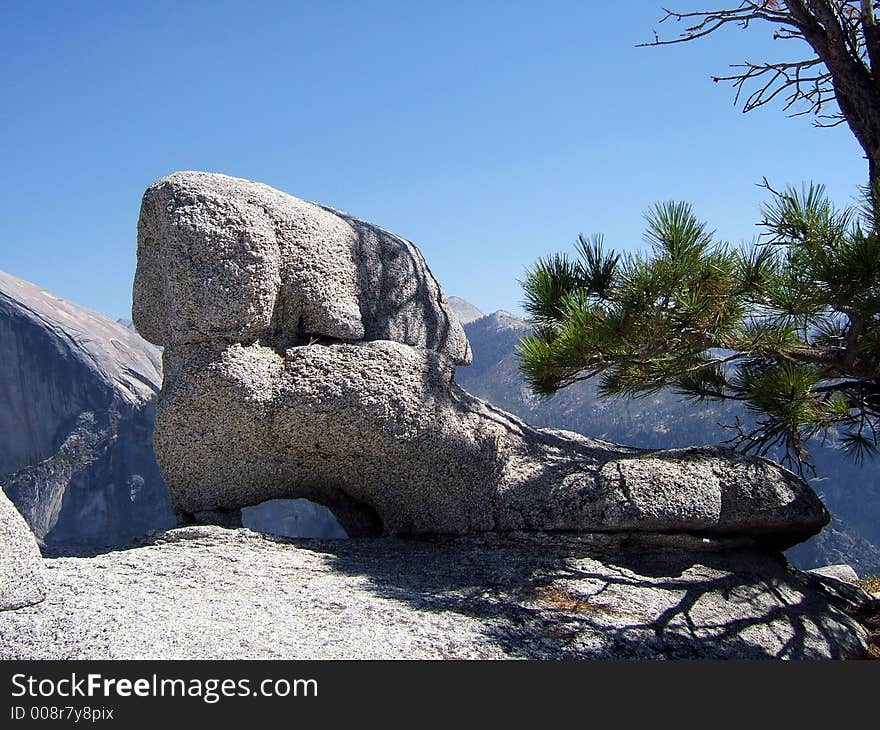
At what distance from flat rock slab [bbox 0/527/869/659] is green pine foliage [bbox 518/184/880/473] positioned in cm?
140

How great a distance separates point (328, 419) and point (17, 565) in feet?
9.25

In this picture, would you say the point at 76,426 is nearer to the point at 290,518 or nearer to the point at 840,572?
the point at 290,518

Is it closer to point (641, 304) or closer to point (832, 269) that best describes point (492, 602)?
point (641, 304)

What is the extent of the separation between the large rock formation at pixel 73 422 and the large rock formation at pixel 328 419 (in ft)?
108

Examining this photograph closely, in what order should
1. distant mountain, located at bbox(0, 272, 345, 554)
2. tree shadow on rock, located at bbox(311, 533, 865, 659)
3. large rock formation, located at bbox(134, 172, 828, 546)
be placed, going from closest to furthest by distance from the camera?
tree shadow on rock, located at bbox(311, 533, 865, 659) → large rock formation, located at bbox(134, 172, 828, 546) → distant mountain, located at bbox(0, 272, 345, 554)

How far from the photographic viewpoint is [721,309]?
5828 mm

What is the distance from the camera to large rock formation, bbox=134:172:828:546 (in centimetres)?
660

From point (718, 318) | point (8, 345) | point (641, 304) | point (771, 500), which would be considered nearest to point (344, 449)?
point (641, 304)

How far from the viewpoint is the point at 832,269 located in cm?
548

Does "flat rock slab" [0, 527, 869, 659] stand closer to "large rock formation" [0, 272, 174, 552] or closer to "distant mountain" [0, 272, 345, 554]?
"distant mountain" [0, 272, 345, 554]

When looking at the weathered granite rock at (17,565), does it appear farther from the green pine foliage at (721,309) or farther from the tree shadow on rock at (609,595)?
the green pine foliage at (721,309)

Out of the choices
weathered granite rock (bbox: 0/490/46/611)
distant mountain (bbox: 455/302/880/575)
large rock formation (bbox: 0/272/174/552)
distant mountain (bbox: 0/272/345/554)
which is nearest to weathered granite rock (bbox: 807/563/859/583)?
weathered granite rock (bbox: 0/490/46/611)

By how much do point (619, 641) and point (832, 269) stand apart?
2801mm

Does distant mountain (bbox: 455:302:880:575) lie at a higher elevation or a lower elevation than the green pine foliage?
higher
